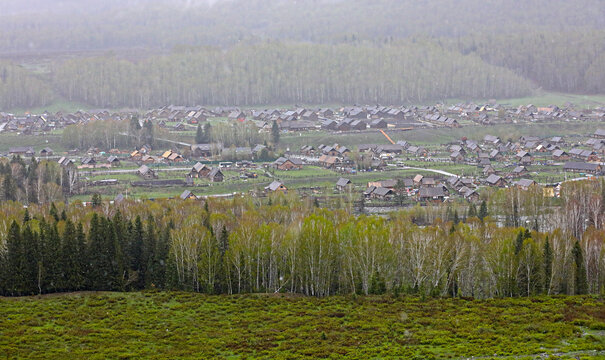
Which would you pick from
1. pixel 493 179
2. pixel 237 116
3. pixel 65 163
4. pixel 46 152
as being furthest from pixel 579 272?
pixel 237 116

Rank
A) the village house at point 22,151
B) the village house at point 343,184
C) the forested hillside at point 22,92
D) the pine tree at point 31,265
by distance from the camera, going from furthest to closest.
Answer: the forested hillside at point 22,92 → the village house at point 22,151 → the village house at point 343,184 → the pine tree at point 31,265

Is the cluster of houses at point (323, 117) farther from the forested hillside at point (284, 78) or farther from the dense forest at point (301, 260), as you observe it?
the dense forest at point (301, 260)

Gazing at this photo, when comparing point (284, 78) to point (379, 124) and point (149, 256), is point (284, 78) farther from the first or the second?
point (149, 256)

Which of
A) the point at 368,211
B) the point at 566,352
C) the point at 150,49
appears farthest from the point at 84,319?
the point at 150,49

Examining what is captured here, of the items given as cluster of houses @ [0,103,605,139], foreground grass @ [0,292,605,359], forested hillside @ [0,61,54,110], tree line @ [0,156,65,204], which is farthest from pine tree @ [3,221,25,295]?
forested hillside @ [0,61,54,110]

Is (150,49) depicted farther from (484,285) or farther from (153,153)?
(484,285)

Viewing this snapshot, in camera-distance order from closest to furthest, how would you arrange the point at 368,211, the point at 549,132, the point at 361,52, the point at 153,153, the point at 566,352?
the point at 566,352, the point at 368,211, the point at 153,153, the point at 549,132, the point at 361,52

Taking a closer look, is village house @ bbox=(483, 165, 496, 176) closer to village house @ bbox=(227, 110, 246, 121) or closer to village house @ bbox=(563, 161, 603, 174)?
village house @ bbox=(563, 161, 603, 174)

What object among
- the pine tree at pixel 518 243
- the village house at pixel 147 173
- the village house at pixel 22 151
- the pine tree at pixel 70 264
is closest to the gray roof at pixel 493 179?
the pine tree at pixel 518 243
